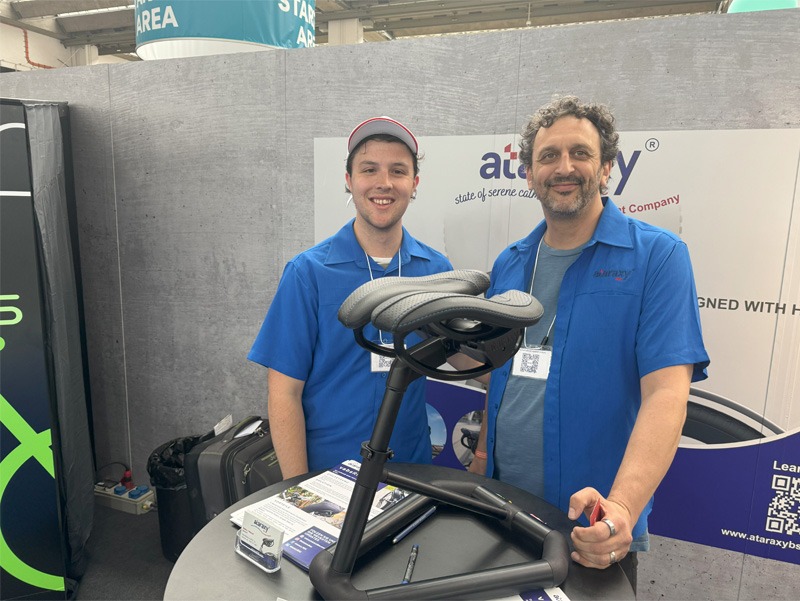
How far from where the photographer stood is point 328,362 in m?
1.47

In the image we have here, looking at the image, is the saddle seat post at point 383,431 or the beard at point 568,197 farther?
the beard at point 568,197

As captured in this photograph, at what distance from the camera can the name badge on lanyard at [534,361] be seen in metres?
1.36

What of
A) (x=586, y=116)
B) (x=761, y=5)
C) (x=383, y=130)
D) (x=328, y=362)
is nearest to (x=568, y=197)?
(x=586, y=116)

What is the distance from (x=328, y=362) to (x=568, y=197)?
80 cm

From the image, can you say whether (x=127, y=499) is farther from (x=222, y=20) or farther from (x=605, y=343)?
(x=605, y=343)

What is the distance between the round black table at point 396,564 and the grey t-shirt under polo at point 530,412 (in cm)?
30

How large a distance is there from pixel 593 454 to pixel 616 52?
4.93 feet

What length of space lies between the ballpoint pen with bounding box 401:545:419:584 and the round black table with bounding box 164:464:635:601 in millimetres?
13

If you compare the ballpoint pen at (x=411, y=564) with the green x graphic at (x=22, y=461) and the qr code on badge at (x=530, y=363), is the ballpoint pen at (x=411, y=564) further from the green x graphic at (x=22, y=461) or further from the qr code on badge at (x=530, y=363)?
the green x graphic at (x=22, y=461)

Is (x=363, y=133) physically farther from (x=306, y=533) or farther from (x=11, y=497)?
(x=11, y=497)

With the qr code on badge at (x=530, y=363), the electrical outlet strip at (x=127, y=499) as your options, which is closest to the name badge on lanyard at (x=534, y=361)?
the qr code on badge at (x=530, y=363)

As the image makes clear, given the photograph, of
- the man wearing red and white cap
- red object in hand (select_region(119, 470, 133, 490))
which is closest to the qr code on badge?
the man wearing red and white cap

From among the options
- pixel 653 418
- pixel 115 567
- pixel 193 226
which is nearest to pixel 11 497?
pixel 115 567

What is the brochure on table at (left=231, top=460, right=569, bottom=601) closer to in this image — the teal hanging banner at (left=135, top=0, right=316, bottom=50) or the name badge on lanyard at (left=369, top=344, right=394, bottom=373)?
the name badge on lanyard at (left=369, top=344, right=394, bottom=373)
